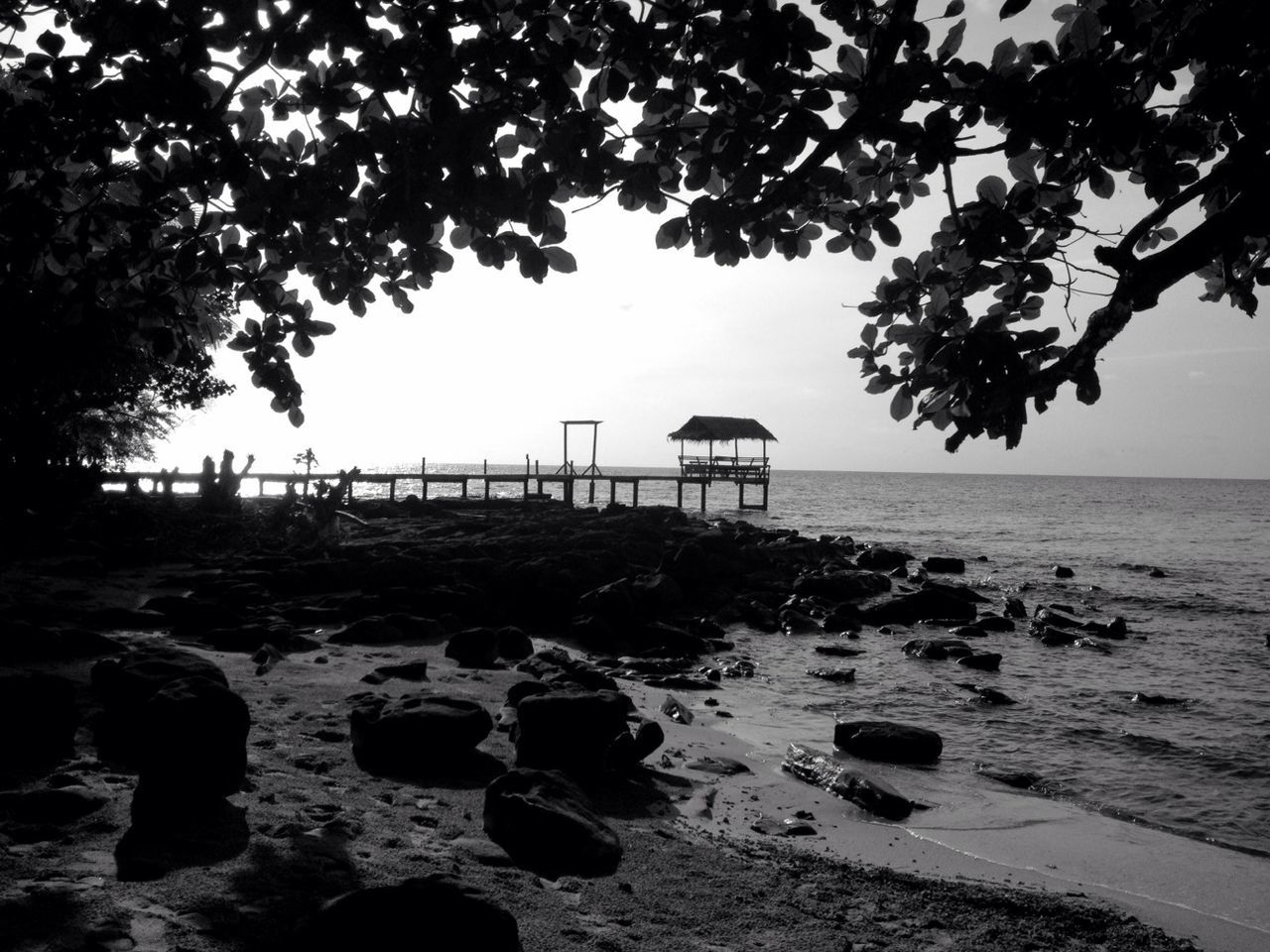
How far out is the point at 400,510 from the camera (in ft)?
94.7

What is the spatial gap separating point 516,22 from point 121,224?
7.82 ft

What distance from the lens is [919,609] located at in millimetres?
15820

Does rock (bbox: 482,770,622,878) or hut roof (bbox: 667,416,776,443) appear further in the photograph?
hut roof (bbox: 667,416,776,443)

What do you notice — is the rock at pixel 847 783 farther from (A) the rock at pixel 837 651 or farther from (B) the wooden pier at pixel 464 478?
(B) the wooden pier at pixel 464 478

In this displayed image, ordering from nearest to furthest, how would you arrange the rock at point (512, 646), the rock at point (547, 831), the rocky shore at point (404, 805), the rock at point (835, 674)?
1. the rocky shore at point (404, 805)
2. the rock at point (547, 831)
3. the rock at point (512, 646)
4. the rock at point (835, 674)

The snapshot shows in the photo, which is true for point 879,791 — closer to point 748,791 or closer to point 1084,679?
point 748,791

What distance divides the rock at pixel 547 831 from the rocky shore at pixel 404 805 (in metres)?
0.01

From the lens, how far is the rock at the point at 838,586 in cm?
1778

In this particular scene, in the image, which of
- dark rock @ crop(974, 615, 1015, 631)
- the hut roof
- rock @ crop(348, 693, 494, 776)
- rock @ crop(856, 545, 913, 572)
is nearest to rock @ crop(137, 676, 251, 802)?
rock @ crop(348, 693, 494, 776)

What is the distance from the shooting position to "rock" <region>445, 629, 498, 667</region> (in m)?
8.93

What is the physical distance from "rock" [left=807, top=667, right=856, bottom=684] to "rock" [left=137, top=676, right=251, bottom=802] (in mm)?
7830

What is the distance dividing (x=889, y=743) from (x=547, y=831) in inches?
167

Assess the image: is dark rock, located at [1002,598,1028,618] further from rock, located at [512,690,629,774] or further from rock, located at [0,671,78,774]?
rock, located at [0,671,78,774]

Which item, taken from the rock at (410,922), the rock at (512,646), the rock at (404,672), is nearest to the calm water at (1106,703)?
the rock at (512,646)
